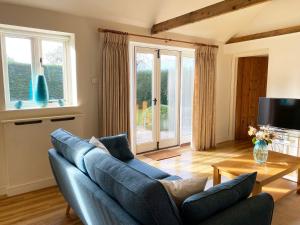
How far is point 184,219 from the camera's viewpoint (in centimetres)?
126

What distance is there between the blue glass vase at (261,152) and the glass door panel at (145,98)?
2332mm

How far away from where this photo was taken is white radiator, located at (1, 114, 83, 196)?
9.79 ft

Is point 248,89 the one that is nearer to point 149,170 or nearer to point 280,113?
point 280,113

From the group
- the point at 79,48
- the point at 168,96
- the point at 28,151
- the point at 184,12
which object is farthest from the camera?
the point at 168,96

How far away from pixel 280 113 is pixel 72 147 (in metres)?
3.62

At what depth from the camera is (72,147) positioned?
6.55 feet

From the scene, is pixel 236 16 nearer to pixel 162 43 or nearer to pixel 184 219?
pixel 162 43

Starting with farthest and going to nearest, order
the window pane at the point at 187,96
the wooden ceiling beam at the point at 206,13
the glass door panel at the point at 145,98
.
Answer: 1. the window pane at the point at 187,96
2. the glass door panel at the point at 145,98
3. the wooden ceiling beam at the point at 206,13

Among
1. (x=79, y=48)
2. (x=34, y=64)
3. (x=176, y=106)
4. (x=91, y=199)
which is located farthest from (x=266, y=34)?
(x=91, y=199)

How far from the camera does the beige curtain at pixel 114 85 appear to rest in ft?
11.9

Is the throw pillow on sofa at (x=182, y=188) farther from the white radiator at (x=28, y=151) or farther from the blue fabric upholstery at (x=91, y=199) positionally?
the white radiator at (x=28, y=151)

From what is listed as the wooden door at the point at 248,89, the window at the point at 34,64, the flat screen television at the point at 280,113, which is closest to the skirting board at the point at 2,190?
the window at the point at 34,64

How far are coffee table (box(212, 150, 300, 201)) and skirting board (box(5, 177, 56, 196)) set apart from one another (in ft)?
7.31

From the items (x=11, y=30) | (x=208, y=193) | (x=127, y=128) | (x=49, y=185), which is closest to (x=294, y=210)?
(x=208, y=193)
